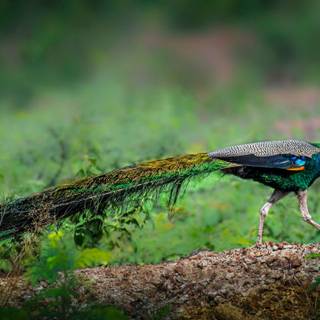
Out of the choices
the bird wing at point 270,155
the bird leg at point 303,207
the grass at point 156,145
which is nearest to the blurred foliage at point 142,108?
the grass at point 156,145

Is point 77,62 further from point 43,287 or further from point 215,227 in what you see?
point 43,287

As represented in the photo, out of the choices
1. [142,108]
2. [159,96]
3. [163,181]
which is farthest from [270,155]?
[159,96]

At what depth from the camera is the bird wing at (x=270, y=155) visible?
7.19m

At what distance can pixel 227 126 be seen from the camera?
14305 mm

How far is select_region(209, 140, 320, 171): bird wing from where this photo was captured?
7191 millimetres

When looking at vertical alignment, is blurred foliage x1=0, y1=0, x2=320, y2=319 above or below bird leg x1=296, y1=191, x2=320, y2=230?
below

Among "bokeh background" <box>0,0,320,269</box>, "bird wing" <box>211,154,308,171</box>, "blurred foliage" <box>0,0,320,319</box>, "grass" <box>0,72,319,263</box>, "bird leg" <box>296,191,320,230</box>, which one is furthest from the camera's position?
"bokeh background" <box>0,0,320,269</box>

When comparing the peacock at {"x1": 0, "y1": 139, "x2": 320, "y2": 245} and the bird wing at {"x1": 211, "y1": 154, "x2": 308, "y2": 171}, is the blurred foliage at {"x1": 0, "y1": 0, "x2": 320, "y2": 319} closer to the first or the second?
the peacock at {"x1": 0, "y1": 139, "x2": 320, "y2": 245}

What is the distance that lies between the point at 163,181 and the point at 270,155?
781 millimetres

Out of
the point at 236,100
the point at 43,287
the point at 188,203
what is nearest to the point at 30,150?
the point at 188,203

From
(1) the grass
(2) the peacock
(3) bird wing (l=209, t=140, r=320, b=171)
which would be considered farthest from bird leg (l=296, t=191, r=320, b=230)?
(1) the grass

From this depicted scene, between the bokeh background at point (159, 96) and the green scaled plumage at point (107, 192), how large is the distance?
151mm

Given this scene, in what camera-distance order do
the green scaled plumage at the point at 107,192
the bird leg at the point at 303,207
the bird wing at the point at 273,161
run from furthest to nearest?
the bird leg at the point at 303,207 → the bird wing at the point at 273,161 → the green scaled plumage at the point at 107,192

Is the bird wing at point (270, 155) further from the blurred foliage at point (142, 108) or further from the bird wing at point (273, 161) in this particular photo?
the blurred foliage at point (142, 108)
